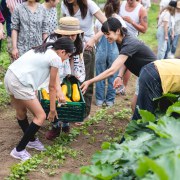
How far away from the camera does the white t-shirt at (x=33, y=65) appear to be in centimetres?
409

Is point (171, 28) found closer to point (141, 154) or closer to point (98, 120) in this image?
point (98, 120)

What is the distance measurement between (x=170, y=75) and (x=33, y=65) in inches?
51.0

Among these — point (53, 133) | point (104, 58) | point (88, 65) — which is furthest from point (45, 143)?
point (104, 58)

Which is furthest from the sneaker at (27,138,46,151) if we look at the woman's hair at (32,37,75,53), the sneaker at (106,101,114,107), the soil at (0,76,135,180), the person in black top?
the sneaker at (106,101,114,107)

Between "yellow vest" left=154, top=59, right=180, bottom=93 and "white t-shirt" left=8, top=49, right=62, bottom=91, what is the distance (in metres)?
1.00

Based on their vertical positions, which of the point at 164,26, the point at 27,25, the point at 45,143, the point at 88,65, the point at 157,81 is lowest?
the point at 45,143

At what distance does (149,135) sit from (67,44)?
6.18 feet

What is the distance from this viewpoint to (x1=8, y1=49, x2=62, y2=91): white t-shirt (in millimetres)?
4094

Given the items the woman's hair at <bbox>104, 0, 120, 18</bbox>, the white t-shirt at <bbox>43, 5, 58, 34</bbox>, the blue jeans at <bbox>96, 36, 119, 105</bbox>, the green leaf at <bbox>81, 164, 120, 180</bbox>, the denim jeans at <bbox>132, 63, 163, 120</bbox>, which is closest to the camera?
the green leaf at <bbox>81, 164, 120, 180</bbox>

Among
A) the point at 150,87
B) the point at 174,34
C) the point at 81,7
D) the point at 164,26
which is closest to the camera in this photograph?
the point at 150,87

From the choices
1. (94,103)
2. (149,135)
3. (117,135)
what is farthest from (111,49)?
(149,135)

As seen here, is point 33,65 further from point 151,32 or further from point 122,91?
point 151,32

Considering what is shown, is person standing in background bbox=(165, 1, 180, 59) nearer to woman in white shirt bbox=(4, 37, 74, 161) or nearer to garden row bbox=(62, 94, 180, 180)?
woman in white shirt bbox=(4, 37, 74, 161)

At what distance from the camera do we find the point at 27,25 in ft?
17.1
